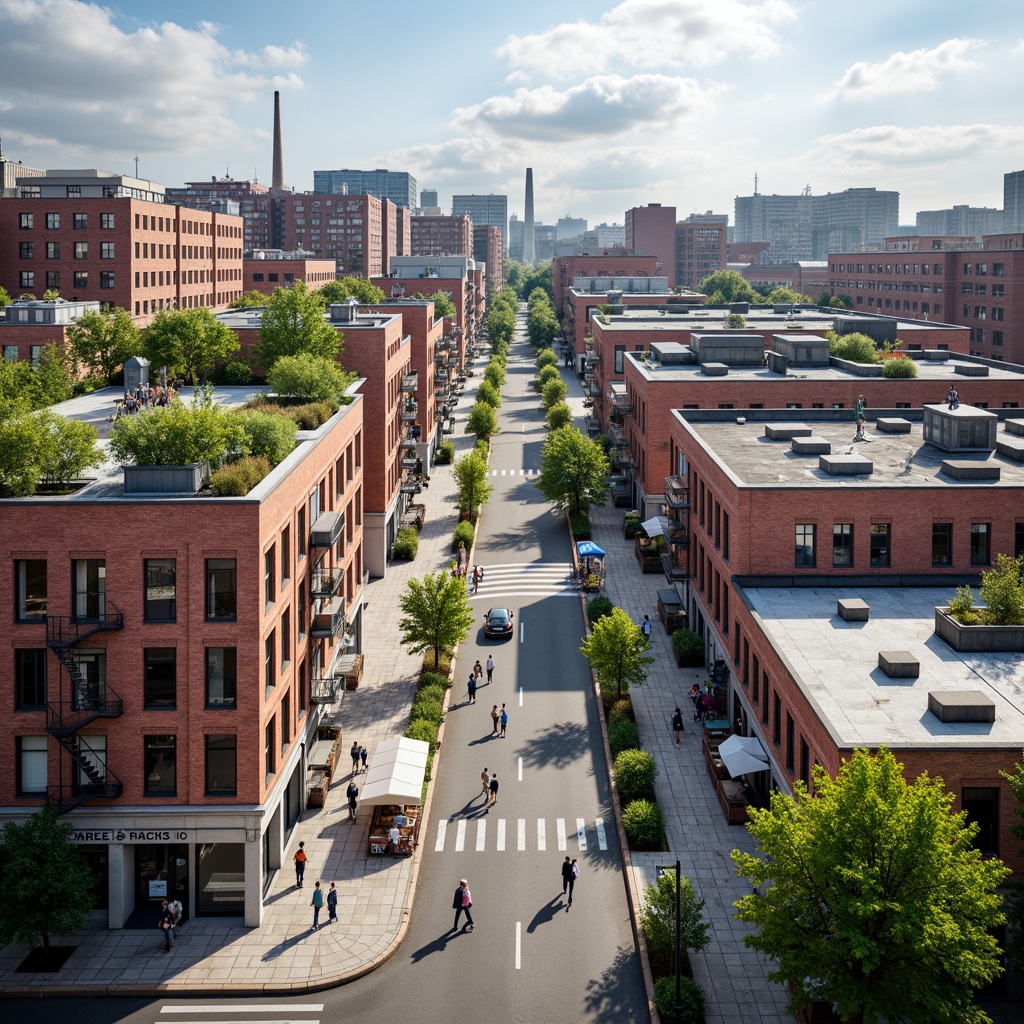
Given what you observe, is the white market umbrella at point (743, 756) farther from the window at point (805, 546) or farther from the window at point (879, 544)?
the window at point (879, 544)

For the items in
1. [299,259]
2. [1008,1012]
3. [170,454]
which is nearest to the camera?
[1008,1012]

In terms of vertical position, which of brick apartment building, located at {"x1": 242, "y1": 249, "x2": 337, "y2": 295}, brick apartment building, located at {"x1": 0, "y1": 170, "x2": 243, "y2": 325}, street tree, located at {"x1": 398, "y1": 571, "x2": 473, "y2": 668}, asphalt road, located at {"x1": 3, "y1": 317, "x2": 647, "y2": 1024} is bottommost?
asphalt road, located at {"x1": 3, "y1": 317, "x2": 647, "y2": 1024}

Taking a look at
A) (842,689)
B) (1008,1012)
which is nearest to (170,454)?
(842,689)

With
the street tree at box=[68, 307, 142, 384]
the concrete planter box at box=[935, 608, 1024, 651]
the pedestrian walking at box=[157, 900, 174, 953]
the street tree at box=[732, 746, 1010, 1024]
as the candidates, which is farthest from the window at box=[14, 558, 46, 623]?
the street tree at box=[68, 307, 142, 384]

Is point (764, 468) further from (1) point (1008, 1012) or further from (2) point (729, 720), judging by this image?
(1) point (1008, 1012)

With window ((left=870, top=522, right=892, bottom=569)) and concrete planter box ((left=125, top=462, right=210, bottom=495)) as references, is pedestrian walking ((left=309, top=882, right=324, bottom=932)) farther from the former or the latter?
window ((left=870, top=522, right=892, bottom=569))

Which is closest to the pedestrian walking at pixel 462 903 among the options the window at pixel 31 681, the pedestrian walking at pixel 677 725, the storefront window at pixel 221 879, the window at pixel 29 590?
the storefront window at pixel 221 879

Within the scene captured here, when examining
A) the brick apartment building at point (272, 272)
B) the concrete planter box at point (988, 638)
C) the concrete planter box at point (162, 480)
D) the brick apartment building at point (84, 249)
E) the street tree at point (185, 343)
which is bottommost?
the concrete planter box at point (988, 638)
